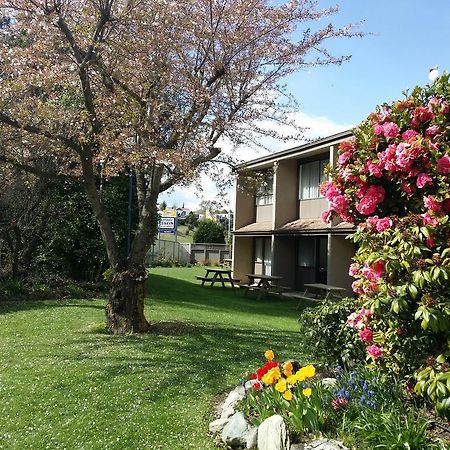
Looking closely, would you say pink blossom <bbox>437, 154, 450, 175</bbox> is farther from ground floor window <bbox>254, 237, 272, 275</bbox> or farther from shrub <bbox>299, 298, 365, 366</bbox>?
ground floor window <bbox>254, 237, 272, 275</bbox>

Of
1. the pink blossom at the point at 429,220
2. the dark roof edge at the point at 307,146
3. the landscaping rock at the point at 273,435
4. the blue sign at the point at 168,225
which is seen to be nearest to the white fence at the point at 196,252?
the blue sign at the point at 168,225

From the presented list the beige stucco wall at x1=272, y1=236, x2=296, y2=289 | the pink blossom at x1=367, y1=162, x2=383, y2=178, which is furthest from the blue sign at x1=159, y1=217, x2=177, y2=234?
the pink blossom at x1=367, y1=162, x2=383, y2=178

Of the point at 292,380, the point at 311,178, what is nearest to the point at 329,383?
the point at 292,380

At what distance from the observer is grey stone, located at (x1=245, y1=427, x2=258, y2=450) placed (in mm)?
4656

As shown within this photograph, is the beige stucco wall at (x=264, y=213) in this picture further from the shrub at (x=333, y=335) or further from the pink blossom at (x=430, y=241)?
the pink blossom at (x=430, y=241)

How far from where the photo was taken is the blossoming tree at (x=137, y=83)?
9.02 m

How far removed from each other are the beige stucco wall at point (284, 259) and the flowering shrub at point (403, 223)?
1667 cm

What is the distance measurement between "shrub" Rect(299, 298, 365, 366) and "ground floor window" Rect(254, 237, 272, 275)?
57.0ft

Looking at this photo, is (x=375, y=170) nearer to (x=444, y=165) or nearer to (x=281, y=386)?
(x=444, y=165)

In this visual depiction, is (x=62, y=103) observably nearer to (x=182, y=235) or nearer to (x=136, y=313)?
(x=136, y=313)

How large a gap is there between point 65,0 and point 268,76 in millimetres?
4678

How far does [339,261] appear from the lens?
60.6ft

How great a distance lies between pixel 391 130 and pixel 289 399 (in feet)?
8.80

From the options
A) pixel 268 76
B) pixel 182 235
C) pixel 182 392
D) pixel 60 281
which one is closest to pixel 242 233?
pixel 60 281
